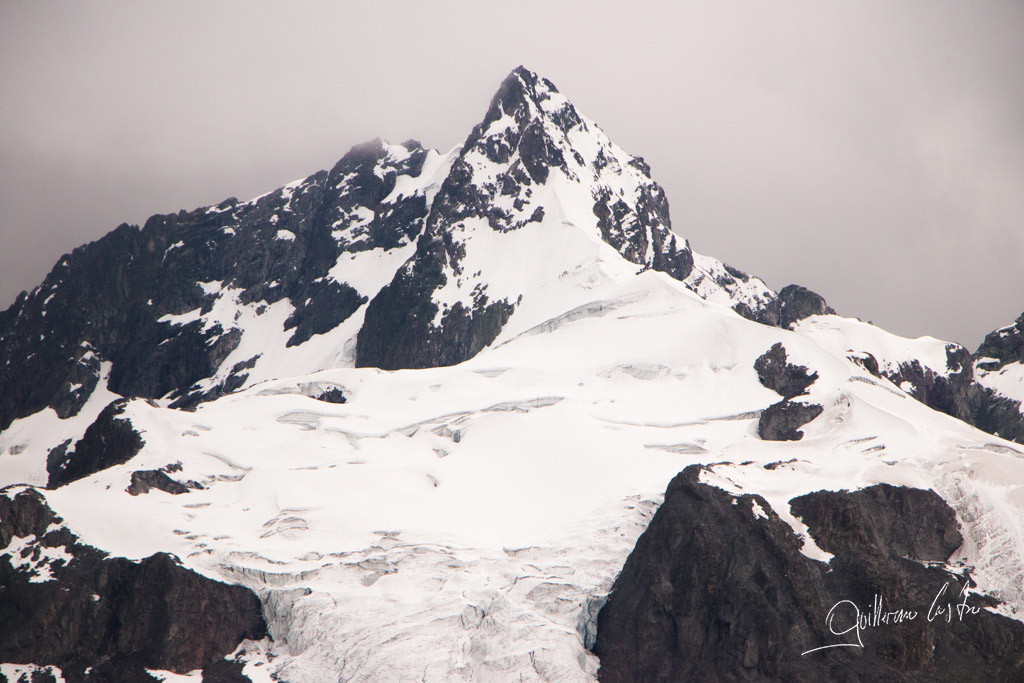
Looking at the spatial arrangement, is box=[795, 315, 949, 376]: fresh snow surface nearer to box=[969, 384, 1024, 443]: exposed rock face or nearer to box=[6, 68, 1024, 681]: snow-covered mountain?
box=[969, 384, 1024, 443]: exposed rock face

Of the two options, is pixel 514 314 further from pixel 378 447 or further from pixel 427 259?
pixel 378 447

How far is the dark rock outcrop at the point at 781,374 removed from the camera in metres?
123

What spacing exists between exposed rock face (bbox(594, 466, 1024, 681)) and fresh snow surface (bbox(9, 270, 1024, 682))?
86.8 inches

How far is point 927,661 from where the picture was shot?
6819 centimetres

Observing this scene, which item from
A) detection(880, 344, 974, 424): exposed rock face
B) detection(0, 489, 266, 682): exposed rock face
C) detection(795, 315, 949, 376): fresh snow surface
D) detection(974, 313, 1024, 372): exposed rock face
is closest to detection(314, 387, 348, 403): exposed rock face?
detection(0, 489, 266, 682): exposed rock face

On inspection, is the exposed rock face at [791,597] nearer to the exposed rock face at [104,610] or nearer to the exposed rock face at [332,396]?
the exposed rock face at [104,610]

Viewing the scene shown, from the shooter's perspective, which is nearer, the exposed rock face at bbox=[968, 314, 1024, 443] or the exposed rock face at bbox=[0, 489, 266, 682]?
the exposed rock face at bbox=[0, 489, 266, 682]

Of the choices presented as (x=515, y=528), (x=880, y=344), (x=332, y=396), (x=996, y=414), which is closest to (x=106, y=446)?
(x=332, y=396)

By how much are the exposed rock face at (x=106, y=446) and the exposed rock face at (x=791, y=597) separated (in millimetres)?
50736

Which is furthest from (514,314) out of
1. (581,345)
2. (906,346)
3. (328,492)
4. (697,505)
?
(697,505)

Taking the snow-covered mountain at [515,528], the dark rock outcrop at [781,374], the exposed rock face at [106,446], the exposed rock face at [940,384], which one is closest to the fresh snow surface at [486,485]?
the snow-covered mountain at [515,528]
